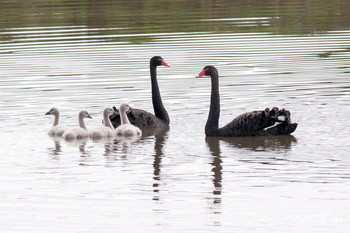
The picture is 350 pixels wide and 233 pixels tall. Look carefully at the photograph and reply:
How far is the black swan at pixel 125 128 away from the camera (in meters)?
12.8

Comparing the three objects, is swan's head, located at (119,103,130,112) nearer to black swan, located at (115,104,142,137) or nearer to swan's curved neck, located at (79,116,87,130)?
black swan, located at (115,104,142,137)

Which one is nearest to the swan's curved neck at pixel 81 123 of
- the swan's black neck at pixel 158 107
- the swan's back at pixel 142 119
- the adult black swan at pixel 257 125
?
the swan's back at pixel 142 119

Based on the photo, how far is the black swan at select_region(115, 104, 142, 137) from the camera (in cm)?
1277

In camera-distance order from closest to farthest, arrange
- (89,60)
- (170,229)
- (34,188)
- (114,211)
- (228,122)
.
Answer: (170,229)
(114,211)
(34,188)
(228,122)
(89,60)

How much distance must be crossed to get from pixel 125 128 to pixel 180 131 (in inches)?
30.1

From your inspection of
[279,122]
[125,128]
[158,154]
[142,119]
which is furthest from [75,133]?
[279,122]

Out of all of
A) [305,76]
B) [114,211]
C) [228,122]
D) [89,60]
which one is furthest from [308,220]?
[89,60]

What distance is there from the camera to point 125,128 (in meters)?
12.8

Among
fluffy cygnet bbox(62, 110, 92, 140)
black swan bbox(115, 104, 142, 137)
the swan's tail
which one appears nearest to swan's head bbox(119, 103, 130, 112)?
black swan bbox(115, 104, 142, 137)

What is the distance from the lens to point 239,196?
9078 mm

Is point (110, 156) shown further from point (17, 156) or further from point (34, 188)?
point (34, 188)

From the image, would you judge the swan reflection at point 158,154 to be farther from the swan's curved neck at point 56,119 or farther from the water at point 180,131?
the swan's curved neck at point 56,119

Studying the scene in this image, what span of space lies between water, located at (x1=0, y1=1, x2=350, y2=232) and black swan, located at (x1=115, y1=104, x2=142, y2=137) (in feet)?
0.67

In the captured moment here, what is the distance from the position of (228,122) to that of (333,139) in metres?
2.14
